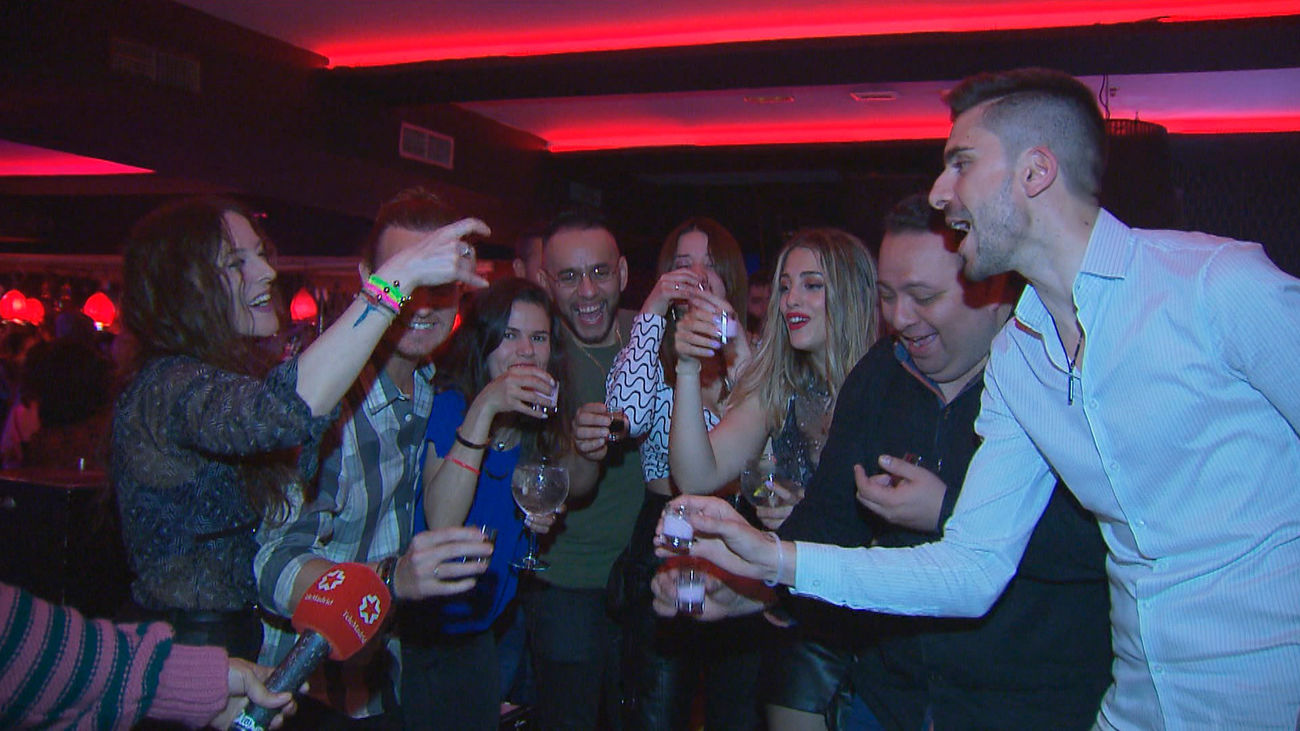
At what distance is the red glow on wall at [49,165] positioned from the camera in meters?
9.80

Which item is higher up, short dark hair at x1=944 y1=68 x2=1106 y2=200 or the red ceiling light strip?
the red ceiling light strip

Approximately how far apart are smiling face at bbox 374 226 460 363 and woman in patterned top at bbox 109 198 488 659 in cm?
37

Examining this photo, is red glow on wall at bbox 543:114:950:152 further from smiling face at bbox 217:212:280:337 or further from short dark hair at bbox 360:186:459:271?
smiling face at bbox 217:212:280:337

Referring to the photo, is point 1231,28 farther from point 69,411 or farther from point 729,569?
point 69,411

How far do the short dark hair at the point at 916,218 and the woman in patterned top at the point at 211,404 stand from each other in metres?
1.09

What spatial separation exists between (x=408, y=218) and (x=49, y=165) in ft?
33.7

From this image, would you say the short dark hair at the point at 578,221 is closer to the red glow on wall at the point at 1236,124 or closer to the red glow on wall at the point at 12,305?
the red glow on wall at the point at 1236,124

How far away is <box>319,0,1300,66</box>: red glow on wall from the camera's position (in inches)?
199

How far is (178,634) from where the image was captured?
2033mm

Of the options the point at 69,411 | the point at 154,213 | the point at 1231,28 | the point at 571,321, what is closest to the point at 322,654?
the point at 154,213

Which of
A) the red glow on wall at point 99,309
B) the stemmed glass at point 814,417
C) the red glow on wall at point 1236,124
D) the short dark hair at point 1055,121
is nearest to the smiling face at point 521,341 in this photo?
the stemmed glass at point 814,417

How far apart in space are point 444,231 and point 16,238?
39.1ft

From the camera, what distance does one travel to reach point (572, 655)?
3031 mm

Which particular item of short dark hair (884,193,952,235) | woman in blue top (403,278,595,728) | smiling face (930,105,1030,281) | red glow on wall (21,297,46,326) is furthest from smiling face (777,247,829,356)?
red glow on wall (21,297,46,326)
